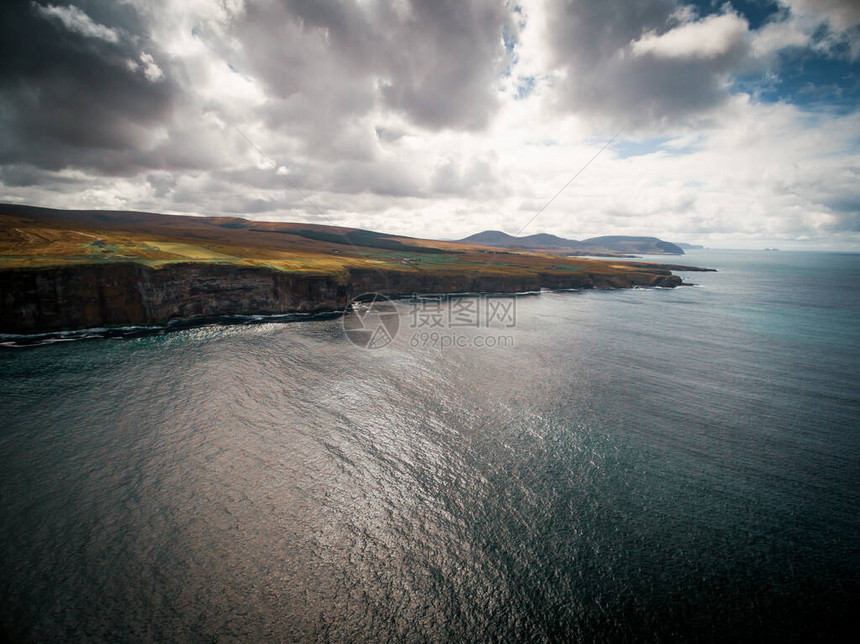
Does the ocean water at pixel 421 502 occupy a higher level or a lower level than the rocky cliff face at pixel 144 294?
lower

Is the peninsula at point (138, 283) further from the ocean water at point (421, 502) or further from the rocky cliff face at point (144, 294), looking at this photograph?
the ocean water at point (421, 502)

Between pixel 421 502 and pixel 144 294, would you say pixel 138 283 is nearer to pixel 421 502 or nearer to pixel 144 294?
pixel 144 294

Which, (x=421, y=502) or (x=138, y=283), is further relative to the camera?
(x=138, y=283)

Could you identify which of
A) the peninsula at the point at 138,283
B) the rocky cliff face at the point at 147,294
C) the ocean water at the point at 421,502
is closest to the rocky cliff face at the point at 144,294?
the rocky cliff face at the point at 147,294

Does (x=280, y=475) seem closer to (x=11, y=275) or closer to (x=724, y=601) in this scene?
(x=724, y=601)

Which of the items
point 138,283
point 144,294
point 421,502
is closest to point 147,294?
point 144,294
